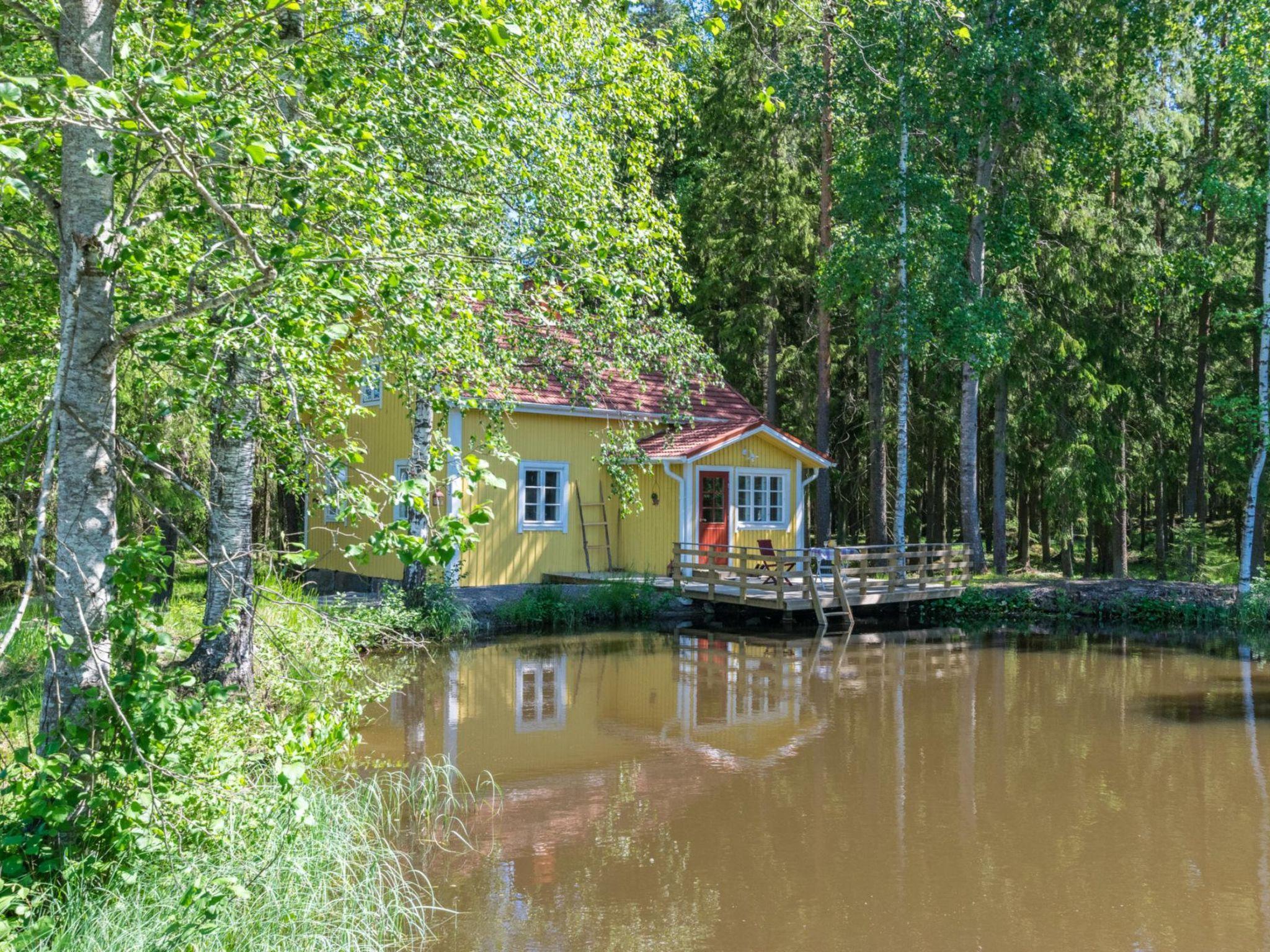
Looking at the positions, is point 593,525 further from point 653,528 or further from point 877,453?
point 877,453

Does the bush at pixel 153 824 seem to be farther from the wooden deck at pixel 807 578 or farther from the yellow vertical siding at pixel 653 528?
the yellow vertical siding at pixel 653 528

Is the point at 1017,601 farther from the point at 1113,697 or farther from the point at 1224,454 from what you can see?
the point at 1224,454

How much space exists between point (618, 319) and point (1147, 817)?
5.90 m

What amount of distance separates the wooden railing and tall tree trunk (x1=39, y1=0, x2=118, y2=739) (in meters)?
11.7

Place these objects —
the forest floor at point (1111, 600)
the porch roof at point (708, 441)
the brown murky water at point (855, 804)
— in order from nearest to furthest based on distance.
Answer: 1. the brown murky water at point (855, 804)
2. the forest floor at point (1111, 600)
3. the porch roof at point (708, 441)

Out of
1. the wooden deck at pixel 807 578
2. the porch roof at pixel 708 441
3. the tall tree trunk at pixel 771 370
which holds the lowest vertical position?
the wooden deck at pixel 807 578

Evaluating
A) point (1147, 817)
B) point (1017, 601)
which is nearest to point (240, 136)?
point (1147, 817)

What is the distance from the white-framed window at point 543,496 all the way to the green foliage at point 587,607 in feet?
5.37

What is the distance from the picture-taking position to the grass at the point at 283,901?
3.64m

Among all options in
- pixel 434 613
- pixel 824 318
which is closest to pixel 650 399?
pixel 824 318

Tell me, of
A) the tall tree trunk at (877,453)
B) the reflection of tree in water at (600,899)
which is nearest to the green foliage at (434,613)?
the reflection of tree in water at (600,899)

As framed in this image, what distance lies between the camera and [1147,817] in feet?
21.9

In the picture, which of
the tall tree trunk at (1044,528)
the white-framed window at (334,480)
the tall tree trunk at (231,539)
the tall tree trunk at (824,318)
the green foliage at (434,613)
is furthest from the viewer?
the tall tree trunk at (1044,528)

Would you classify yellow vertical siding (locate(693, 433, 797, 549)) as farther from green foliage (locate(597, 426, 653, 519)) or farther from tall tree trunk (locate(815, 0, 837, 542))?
green foliage (locate(597, 426, 653, 519))
